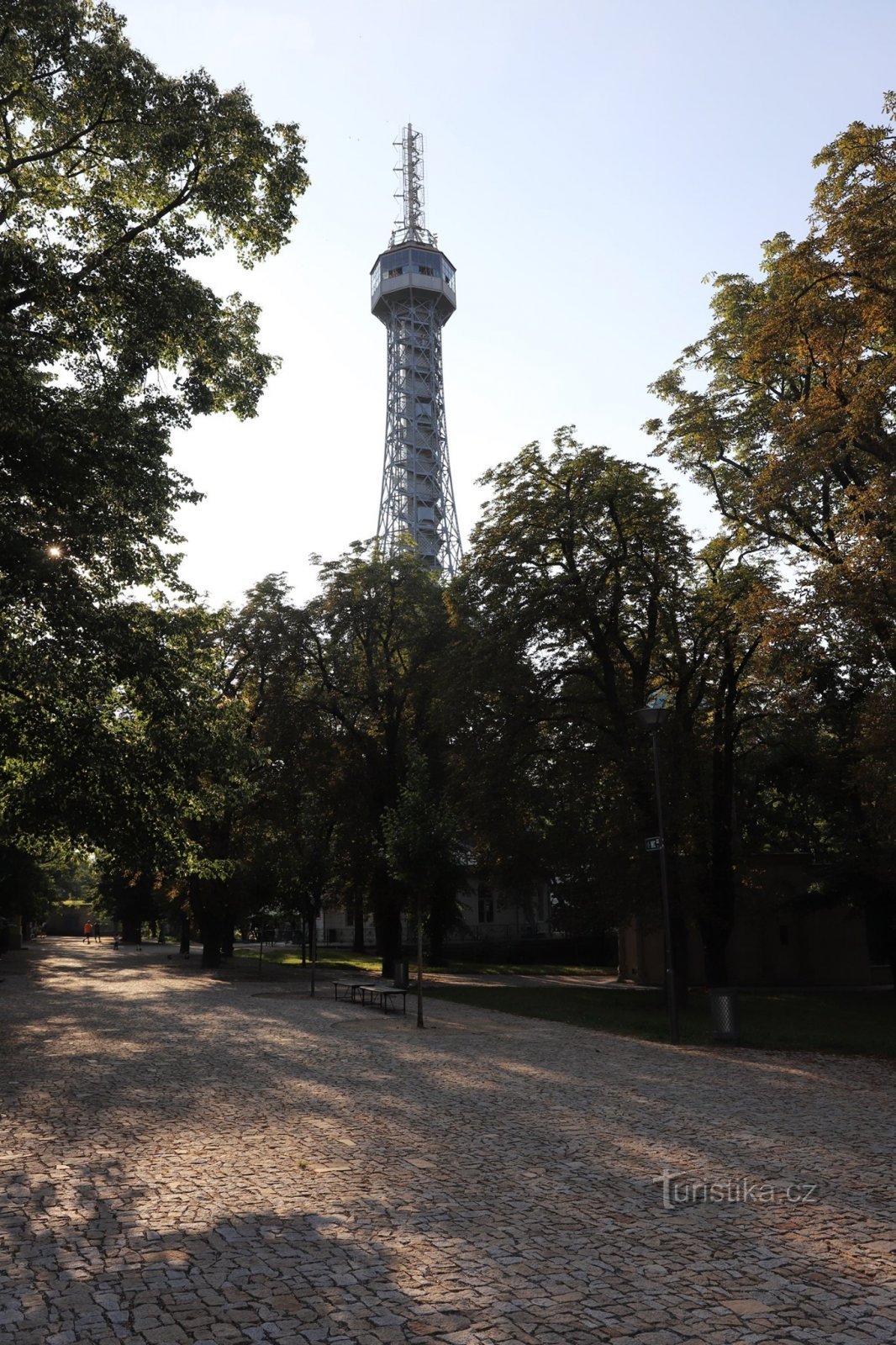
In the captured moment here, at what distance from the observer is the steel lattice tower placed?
306ft

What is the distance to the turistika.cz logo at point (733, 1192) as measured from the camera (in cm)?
738

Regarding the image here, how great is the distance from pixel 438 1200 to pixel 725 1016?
11.8 m

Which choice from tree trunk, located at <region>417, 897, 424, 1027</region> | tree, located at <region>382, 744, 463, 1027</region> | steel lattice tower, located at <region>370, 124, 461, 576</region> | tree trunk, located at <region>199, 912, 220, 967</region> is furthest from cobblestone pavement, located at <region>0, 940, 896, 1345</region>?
steel lattice tower, located at <region>370, 124, 461, 576</region>

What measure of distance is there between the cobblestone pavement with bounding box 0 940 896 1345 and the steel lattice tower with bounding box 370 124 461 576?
255 feet

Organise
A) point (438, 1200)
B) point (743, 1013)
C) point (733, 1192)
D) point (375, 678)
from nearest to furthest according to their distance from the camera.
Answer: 1. point (438, 1200)
2. point (733, 1192)
3. point (743, 1013)
4. point (375, 678)

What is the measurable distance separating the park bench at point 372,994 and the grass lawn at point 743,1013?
6.67ft

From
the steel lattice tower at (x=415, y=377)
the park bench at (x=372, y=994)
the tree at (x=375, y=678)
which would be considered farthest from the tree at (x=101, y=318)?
the steel lattice tower at (x=415, y=377)

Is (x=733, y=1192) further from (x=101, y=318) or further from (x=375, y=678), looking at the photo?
(x=375, y=678)

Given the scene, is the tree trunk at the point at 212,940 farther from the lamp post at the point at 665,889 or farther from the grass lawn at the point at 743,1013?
the lamp post at the point at 665,889

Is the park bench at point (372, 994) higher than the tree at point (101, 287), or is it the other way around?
the tree at point (101, 287)

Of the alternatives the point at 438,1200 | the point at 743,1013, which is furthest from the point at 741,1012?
the point at 438,1200

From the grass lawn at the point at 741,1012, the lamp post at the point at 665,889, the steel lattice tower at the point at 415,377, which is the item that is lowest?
the grass lawn at the point at 741,1012

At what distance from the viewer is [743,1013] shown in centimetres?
2361

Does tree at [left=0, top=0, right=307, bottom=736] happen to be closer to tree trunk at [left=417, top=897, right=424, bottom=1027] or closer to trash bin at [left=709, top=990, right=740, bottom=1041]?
tree trunk at [left=417, top=897, right=424, bottom=1027]
